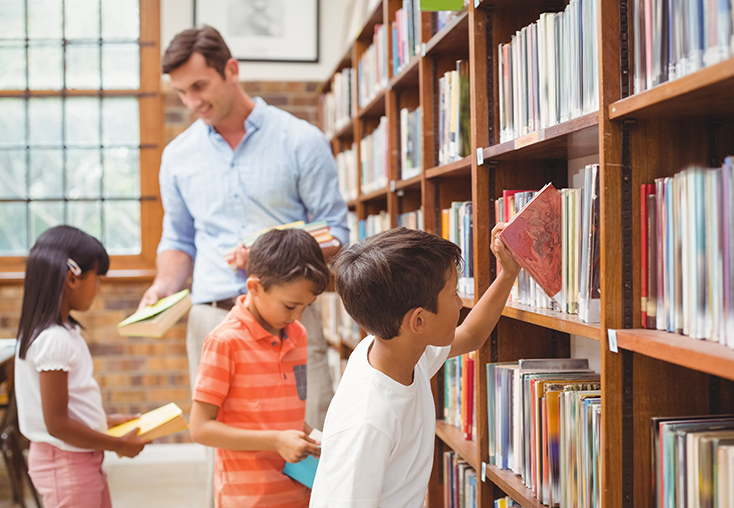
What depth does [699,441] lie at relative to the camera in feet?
3.10

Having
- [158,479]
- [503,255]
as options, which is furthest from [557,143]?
[158,479]

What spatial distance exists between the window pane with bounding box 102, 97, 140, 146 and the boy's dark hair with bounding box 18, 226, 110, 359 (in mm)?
2313

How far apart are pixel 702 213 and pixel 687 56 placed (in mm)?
224

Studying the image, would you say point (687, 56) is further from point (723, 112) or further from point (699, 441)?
point (699, 441)

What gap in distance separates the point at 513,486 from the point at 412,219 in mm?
1052

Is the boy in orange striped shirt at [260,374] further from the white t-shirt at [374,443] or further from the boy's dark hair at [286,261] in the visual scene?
the white t-shirt at [374,443]

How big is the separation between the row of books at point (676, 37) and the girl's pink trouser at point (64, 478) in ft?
5.39

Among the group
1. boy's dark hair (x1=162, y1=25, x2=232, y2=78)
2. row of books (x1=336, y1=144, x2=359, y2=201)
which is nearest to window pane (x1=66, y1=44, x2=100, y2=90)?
row of books (x1=336, y1=144, x2=359, y2=201)

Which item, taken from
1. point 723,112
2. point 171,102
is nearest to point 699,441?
point 723,112

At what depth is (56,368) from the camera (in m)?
1.71

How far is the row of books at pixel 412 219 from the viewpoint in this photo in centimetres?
217

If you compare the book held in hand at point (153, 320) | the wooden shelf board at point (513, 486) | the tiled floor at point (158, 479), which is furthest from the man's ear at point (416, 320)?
the tiled floor at point (158, 479)

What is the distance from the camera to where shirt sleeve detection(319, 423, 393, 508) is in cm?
99

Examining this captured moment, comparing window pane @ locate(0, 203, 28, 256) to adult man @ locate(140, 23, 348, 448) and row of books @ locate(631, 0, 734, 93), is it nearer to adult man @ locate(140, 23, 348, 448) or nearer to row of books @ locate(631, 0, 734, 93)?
adult man @ locate(140, 23, 348, 448)
